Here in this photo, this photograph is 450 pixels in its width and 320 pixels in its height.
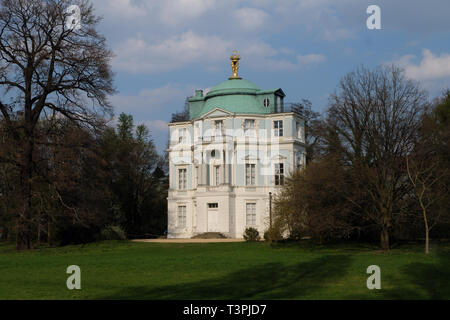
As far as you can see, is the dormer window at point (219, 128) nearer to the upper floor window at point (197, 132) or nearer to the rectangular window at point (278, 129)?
the upper floor window at point (197, 132)

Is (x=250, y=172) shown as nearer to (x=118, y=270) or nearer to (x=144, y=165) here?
(x=144, y=165)

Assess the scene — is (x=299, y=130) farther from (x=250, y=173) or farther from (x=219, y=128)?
(x=219, y=128)

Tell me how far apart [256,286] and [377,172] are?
53.9 feet

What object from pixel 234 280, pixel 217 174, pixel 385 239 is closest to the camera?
pixel 234 280

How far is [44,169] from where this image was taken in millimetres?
35156

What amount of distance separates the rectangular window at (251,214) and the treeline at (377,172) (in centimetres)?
1719

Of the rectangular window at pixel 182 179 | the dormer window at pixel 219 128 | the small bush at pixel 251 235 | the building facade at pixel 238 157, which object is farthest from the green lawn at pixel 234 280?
the rectangular window at pixel 182 179

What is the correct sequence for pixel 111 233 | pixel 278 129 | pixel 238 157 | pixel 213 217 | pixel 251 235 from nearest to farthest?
pixel 251 235
pixel 111 233
pixel 213 217
pixel 238 157
pixel 278 129

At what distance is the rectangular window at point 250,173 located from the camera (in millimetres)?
49969

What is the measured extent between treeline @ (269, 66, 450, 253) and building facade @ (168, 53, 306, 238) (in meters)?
17.1

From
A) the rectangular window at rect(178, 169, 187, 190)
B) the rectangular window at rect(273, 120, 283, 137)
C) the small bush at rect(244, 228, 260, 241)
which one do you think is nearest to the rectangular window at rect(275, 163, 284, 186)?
the rectangular window at rect(273, 120, 283, 137)

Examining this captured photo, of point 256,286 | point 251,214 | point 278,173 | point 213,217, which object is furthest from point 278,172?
point 256,286

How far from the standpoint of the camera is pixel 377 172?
29.5m

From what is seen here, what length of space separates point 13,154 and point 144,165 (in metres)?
29.1
